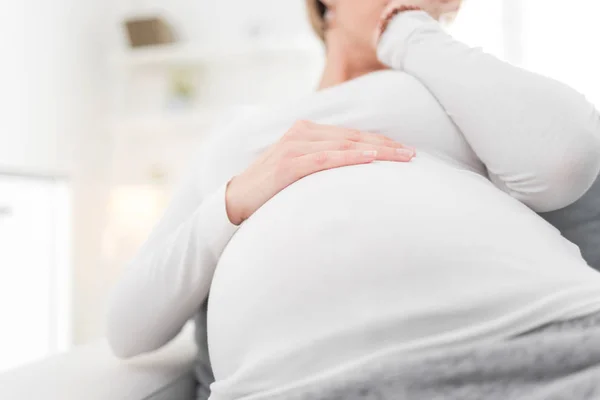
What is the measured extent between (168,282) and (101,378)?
0.16m

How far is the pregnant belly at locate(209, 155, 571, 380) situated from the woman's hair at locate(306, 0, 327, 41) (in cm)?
59

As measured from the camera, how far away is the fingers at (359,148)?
0.66 m

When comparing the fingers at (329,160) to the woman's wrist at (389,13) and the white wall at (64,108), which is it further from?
the white wall at (64,108)

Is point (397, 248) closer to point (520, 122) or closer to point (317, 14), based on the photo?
point (520, 122)

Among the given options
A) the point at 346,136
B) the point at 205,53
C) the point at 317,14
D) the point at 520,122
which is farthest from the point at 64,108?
the point at 520,122

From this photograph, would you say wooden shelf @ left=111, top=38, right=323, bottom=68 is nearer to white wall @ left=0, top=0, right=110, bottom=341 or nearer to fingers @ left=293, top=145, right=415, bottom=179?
white wall @ left=0, top=0, right=110, bottom=341

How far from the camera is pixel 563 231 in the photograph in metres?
0.77

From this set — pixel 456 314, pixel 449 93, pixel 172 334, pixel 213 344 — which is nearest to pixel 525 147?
pixel 449 93

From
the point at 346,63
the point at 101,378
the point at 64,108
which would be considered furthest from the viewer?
the point at 64,108

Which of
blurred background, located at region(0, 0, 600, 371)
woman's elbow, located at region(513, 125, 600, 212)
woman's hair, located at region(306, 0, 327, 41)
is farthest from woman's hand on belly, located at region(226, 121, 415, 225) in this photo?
blurred background, located at region(0, 0, 600, 371)

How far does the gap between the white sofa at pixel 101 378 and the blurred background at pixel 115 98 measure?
1.40 metres

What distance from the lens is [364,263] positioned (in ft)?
1.76

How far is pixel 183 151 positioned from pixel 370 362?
227 cm

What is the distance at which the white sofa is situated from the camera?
2.24 ft
